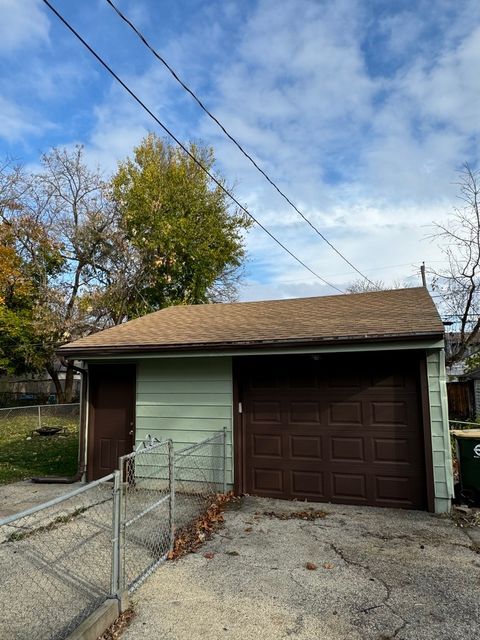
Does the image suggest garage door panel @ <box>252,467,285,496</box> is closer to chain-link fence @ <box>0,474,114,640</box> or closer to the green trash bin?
chain-link fence @ <box>0,474,114,640</box>

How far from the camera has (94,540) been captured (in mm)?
5137

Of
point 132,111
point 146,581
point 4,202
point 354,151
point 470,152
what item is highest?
point 4,202

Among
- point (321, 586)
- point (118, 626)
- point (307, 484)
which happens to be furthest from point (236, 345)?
point (118, 626)

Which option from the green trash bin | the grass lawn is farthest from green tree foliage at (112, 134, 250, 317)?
the green trash bin

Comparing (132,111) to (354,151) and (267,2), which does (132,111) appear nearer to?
(267,2)

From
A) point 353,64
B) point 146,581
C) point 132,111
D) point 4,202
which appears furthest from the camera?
A: point 4,202

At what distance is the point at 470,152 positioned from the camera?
12.0 m

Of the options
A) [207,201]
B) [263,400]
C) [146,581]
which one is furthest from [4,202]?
[146,581]

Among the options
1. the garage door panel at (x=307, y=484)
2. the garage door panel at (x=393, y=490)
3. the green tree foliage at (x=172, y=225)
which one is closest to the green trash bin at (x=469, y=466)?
the garage door panel at (x=393, y=490)

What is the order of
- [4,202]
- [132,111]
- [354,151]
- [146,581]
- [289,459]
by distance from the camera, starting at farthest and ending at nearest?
[4,202], [354,151], [289,459], [132,111], [146,581]

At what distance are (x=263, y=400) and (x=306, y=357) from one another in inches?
40.1

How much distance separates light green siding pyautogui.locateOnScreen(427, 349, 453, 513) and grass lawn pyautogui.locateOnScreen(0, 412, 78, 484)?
22.7ft

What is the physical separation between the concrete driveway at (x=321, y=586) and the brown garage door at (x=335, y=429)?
0.85 metres

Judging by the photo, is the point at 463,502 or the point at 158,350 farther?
the point at 158,350
